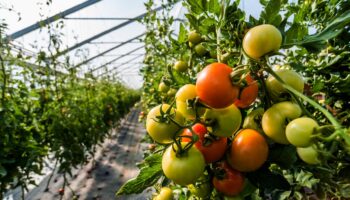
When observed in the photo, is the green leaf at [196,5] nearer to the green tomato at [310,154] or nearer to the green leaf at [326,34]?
the green leaf at [326,34]

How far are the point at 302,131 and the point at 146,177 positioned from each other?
30 centimetres

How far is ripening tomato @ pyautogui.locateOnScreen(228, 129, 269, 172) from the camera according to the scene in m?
0.45

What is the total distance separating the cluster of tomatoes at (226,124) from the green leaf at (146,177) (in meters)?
0.06

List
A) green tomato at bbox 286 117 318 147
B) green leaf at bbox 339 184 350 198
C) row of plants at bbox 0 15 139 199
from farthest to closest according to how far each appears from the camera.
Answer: row of plants at bbox 0 15 139 199
green leaf at bbox 339 184 350 198
green tomato at bbox 286 117 318 147

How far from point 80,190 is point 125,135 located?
3.37m

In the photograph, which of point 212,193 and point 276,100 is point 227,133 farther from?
point 212,193


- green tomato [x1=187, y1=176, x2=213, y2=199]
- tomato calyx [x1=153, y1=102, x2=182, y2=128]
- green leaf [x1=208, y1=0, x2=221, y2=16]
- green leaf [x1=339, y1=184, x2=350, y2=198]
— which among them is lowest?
green leaf [x1=339, y1=184, x2=350, y2=198]

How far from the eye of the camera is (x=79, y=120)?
3.98m

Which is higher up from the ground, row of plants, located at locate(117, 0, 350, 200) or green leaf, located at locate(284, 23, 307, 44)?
green leaf, located at locate(284, 23, 307, 44)

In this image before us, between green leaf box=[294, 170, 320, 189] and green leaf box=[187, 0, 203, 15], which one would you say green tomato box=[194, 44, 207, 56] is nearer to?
green leaf box=[187, 0, 203, 15]

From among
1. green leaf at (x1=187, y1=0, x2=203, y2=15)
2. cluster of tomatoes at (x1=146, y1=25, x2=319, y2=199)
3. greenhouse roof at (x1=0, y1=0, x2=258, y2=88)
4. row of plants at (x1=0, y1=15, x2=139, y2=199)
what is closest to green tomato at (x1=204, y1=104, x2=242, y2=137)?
cluster of tomatoes at (x1=146, y1=25, x2=319, y2=199)

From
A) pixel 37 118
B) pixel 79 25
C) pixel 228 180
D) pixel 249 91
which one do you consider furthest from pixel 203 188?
pixel 79 25

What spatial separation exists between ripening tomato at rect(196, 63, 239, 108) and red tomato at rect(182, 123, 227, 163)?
73 millimetres

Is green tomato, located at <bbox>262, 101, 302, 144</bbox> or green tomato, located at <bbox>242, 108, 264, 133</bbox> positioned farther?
green tomato, located at <bbox>242, 108, 264, 133</bbox>
